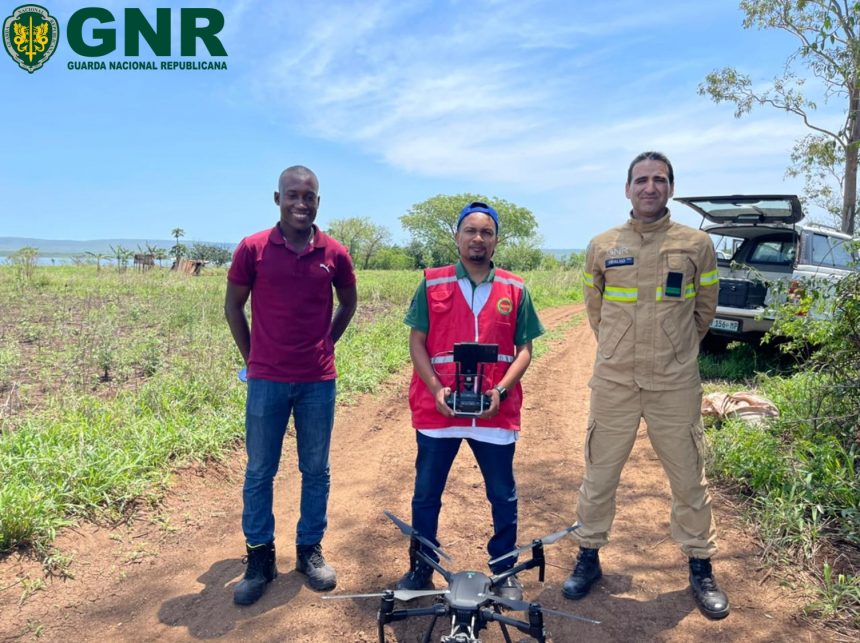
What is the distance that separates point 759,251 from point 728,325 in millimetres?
1496

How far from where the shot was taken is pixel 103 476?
3.78 metres

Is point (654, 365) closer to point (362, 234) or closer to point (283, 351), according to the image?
point (283, 351)

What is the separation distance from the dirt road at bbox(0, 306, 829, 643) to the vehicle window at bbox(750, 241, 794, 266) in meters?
4.17

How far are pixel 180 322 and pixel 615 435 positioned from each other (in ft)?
26.7

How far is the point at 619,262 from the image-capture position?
2.90 metres

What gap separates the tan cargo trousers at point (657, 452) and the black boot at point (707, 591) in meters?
0.07

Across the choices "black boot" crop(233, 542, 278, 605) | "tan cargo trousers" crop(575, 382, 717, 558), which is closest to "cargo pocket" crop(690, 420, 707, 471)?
"tan cargo trousers" crop(575, 382, 717, 558)

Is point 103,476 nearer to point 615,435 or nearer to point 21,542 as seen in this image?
point 21,542

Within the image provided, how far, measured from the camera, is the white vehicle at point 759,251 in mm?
6277

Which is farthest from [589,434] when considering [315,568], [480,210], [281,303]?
[281,303]

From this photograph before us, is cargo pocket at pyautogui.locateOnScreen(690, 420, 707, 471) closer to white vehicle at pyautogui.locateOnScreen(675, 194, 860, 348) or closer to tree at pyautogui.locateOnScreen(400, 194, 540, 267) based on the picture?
white vehicle at pyautogui.locateOnScreen(675, 194, 860, 348)

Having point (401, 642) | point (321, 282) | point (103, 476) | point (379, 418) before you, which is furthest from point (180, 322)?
point (401, 642)

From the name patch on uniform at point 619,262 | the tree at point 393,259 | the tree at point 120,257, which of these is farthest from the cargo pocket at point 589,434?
the tree at point 393,259

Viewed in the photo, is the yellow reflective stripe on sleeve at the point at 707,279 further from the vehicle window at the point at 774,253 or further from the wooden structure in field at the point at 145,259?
the wooden structure in field at the point at 145,259
